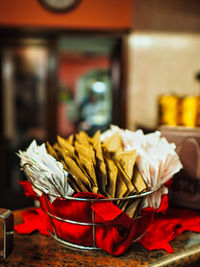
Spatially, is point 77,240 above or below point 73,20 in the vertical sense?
below

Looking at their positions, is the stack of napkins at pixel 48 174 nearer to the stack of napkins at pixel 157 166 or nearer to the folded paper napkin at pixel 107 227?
the folded paper napkin at pixel 107 227

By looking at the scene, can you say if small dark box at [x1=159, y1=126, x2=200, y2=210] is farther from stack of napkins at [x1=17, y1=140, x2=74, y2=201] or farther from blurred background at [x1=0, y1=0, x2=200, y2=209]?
blurred background at [x1=0, y1=0, x2=200, y2=209]

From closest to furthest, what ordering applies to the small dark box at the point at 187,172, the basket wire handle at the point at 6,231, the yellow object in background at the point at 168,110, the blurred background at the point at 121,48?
the basket wire handle at the point at 6,231 → the small dark box at the point at 187,172 → the yellow object in background at the point at 168,110 → the blurred background at the point at 121,48

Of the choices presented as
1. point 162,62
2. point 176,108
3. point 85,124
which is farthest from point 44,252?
point 85,124

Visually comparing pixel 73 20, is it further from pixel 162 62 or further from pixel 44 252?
pixel 44 252

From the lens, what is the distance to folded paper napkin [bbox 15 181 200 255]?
22.1 inches

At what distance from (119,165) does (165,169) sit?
117 millimetres

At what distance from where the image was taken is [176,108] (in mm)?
2357

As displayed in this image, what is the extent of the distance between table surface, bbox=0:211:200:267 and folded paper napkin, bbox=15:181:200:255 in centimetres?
2

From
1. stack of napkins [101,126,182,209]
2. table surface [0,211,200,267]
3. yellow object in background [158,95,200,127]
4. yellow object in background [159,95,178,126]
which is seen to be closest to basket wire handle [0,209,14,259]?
table surface [0,211,200,267]

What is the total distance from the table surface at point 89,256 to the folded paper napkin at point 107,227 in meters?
0.02

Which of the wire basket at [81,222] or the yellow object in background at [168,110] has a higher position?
the yellow object in background at [168,110]

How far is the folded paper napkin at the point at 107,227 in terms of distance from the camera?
1.84 feet

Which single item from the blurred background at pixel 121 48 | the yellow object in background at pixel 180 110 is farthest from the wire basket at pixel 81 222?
the blurred background at pixel 121 48
